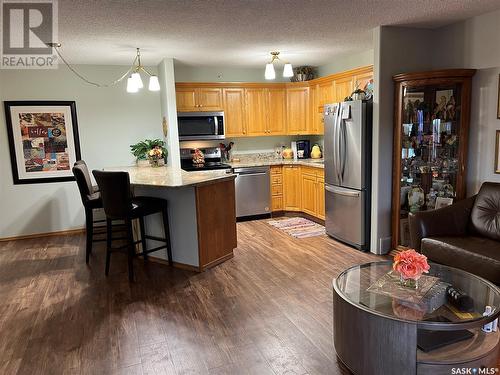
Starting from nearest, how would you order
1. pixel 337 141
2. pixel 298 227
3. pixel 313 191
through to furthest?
1. pixel 337 141
2. pixel 298 227
3. pixel 313 191

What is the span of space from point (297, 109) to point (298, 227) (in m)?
2.04

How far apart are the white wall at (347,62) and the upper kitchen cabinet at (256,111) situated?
1.05 m

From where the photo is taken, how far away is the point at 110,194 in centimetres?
357

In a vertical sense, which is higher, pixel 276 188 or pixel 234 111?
pixel 234 111

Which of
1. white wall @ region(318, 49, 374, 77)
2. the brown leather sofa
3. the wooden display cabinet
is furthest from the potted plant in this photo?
the brown leather sofa

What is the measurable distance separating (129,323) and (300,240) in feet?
8.29

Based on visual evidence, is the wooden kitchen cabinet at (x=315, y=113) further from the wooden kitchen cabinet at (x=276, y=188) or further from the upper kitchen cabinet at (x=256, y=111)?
the wooden kitchen cabinet at (x=276, y=188)

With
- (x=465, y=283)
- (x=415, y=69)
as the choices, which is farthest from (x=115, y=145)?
(x=465, y=283)

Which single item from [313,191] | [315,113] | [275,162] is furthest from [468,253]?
[315,113]

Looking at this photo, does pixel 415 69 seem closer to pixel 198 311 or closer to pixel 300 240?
pixel 300 240

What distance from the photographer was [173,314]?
3.00 m

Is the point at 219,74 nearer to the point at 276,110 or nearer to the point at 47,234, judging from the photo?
the point at 276,110

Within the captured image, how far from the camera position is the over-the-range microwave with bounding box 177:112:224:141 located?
225 inches

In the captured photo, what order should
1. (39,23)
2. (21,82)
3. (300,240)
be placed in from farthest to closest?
(21,82) → (300,240) → (39,23)
